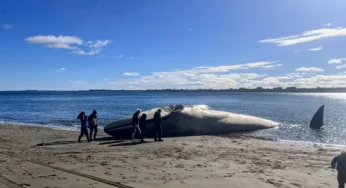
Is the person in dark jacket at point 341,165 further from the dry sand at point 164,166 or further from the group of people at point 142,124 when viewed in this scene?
the group of people at point 142,124

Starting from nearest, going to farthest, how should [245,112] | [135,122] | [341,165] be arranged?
[341,165] < [135,122] < [245,112]

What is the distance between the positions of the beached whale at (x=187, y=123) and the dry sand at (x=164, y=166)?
3.47 meters

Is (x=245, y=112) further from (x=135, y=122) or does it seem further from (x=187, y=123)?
(x=135, y=122)

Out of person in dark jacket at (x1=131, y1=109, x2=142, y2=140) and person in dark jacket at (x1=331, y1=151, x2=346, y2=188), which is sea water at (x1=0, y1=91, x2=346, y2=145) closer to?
person in dark jacket at (x1=131, y1=109, x2=142, y2=140)

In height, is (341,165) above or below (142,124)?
above

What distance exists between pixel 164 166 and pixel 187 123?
10.8 m

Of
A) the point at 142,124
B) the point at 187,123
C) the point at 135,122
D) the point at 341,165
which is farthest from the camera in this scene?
the point at 187,123

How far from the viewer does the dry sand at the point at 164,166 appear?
889 cm

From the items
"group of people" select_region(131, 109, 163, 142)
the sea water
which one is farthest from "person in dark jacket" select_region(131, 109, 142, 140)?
the sea water

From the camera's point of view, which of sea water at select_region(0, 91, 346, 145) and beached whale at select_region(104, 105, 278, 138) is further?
sea water at select_region(0, 91, 346, 145)

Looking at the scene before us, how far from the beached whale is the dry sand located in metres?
3.47

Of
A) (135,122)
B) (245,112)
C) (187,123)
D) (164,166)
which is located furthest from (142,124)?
(245,112)

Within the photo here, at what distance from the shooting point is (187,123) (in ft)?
71.1

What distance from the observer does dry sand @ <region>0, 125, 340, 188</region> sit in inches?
350
